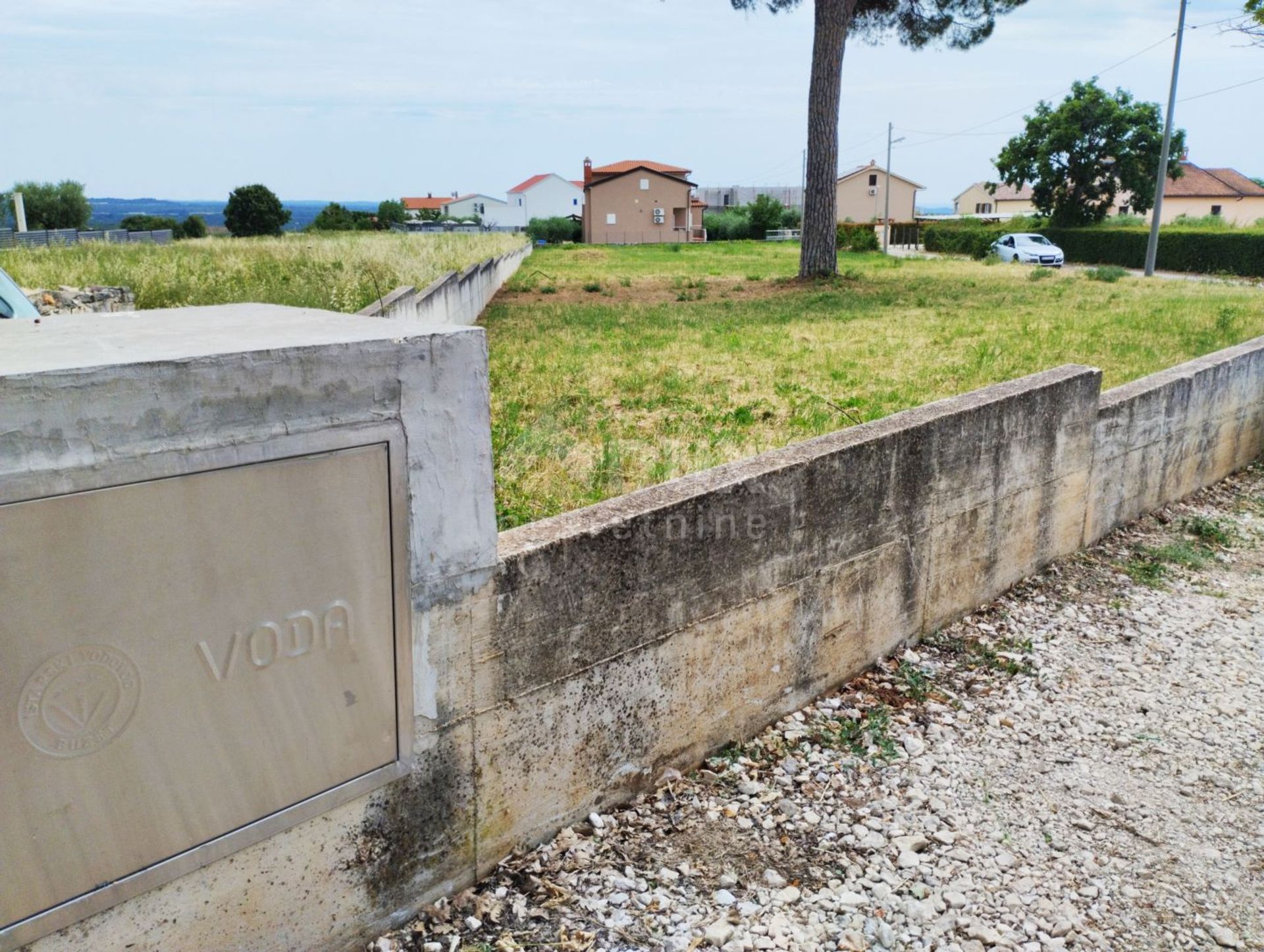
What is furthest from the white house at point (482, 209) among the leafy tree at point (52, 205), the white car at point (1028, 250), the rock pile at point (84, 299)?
the rock pile at point (84, 299)

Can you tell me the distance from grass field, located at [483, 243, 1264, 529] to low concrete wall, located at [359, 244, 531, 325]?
41cm

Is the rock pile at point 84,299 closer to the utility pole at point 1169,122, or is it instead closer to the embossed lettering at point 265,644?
the embossed lettering at point 265,644

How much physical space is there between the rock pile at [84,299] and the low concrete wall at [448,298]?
9.57 ft

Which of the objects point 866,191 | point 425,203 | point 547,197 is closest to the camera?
point 866,191

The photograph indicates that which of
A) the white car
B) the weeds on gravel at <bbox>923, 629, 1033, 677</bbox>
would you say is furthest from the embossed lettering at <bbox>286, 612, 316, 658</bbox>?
the white car

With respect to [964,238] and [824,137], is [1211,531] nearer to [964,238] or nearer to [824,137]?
[824,137]

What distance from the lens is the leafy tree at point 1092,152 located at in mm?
44969

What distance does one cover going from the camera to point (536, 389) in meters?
7.88

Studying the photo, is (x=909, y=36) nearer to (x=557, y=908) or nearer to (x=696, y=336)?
(x=696, y=336)

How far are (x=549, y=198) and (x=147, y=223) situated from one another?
160 feet

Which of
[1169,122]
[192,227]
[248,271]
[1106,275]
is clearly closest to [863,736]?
[248,271]

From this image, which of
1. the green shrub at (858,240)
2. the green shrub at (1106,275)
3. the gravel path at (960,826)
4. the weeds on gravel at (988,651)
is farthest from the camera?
the green shrub at (858,240)

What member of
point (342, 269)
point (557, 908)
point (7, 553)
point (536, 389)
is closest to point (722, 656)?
point (557, 908)

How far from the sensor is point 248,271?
12.8 meters
